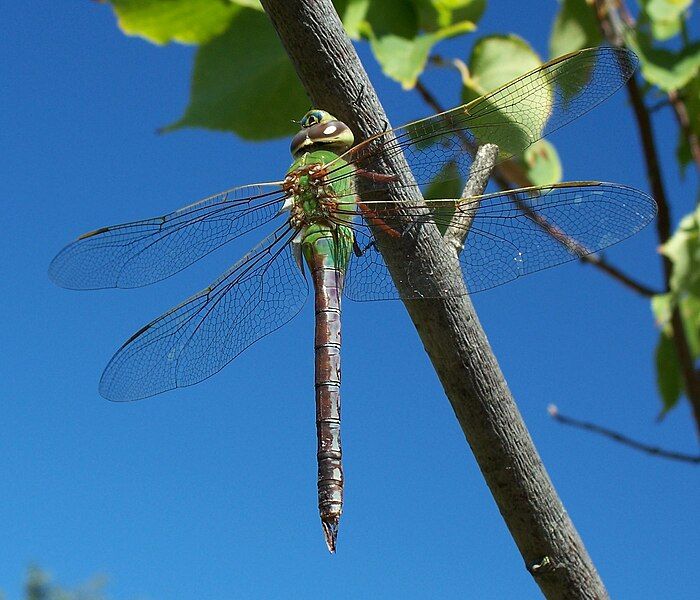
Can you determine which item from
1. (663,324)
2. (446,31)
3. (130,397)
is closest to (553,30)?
(446,31)

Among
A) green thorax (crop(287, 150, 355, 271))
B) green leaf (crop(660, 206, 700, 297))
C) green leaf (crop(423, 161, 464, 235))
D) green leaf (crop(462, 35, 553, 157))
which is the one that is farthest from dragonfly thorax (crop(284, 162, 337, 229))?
green leaf (crop(660, 206, 700, 297))

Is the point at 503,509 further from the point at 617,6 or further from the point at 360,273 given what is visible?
the point at 617,6

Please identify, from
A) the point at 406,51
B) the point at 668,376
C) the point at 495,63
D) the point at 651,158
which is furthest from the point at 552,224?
the point at 668,376

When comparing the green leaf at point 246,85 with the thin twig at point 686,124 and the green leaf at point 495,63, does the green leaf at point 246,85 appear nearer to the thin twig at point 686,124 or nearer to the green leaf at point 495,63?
the green leaf at point 495,63

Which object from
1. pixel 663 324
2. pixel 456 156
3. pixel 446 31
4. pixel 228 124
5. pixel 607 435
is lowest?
pixel 607 435

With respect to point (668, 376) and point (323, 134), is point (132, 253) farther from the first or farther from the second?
point (668, 376)

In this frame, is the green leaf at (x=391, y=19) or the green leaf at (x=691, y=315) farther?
the green leaf at (x=691, y=315)

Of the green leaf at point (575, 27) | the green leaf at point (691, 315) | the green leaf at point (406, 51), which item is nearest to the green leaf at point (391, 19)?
the green leaf at point (406, 51)
